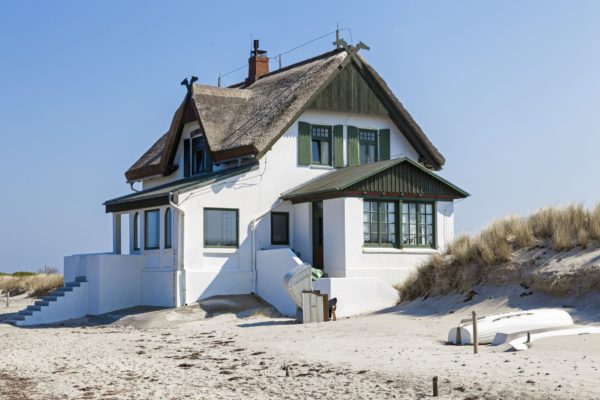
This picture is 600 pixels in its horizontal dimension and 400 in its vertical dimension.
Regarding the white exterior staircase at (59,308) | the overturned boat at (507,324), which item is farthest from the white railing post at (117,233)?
the overturned boat at (507,324)

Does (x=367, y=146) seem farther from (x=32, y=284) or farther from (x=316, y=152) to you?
(x=32, y=284)

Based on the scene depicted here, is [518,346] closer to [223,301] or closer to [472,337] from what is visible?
[472,337]

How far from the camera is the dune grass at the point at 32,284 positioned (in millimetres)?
43469

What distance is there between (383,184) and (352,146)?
4.12 metres

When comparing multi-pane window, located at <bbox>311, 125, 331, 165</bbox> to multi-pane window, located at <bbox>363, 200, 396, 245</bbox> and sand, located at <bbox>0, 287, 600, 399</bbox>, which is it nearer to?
multi-pane window, located at <bbox>363, 200, 396, 245</bbox>

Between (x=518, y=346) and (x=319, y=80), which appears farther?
(x=319, y=80)

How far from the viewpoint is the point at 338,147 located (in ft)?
103

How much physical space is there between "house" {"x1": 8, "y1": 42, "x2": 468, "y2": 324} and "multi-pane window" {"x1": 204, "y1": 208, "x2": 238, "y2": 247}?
33 millimetres

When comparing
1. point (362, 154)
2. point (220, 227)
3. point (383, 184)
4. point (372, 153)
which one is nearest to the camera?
point (383, 184)

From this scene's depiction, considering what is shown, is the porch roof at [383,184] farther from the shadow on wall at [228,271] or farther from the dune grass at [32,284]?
the dune grass at [32,284]

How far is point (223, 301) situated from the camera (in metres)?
27.4

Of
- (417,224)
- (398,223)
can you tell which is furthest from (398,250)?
(417,224)

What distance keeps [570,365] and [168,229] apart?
16.7 m

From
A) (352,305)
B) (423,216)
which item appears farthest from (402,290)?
(423,216)
